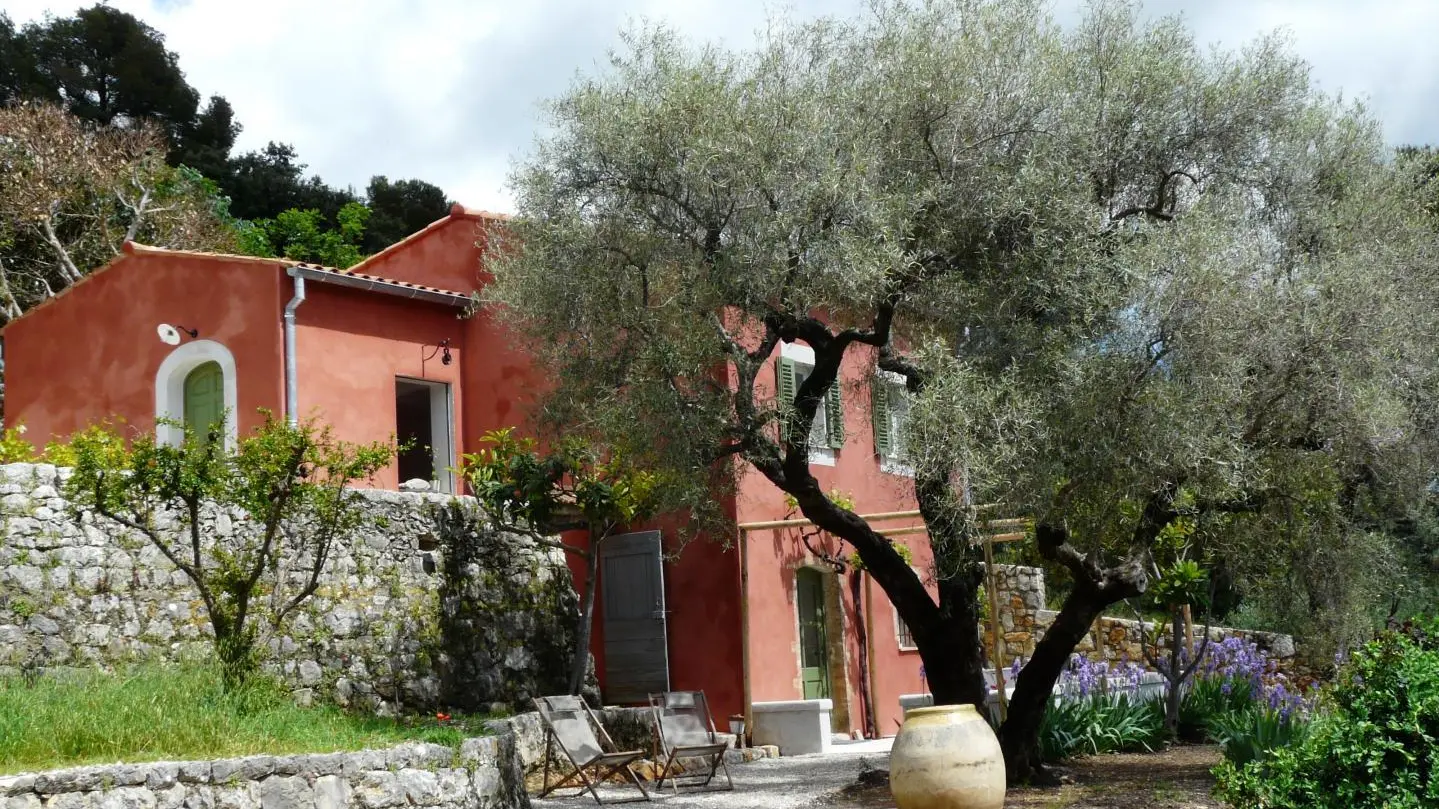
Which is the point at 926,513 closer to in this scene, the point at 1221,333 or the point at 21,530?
the point at 1221,333

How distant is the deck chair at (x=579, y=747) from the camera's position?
9789 mm

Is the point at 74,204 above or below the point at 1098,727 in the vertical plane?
above

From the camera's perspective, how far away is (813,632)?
48.5 feet

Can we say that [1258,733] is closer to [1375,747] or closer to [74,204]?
[1375,747]

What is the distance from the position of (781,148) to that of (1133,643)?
1047cm

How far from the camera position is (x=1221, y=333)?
840cm

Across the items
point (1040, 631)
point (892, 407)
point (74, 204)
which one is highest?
point (74, 204)

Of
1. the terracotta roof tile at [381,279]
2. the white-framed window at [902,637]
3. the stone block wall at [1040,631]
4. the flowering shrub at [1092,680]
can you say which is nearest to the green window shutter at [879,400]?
the flowering shrub at [1092,680]

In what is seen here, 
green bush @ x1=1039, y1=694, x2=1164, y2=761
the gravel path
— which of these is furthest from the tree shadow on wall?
green bush @ x1=1039, y1=694, x2=1164, y2=761

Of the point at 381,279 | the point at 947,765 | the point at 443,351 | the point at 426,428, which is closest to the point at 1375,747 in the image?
the point at 947,765

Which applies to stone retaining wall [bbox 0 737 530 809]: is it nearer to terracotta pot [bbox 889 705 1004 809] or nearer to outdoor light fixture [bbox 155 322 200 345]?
terracotta pot [bbox 889 705 1004 809]

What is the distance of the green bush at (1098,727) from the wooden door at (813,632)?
11.4ft

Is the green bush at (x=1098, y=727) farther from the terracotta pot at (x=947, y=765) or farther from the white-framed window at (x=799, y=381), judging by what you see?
the white-framed window at (x=799, y=381)

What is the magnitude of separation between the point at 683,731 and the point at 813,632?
153 inches
